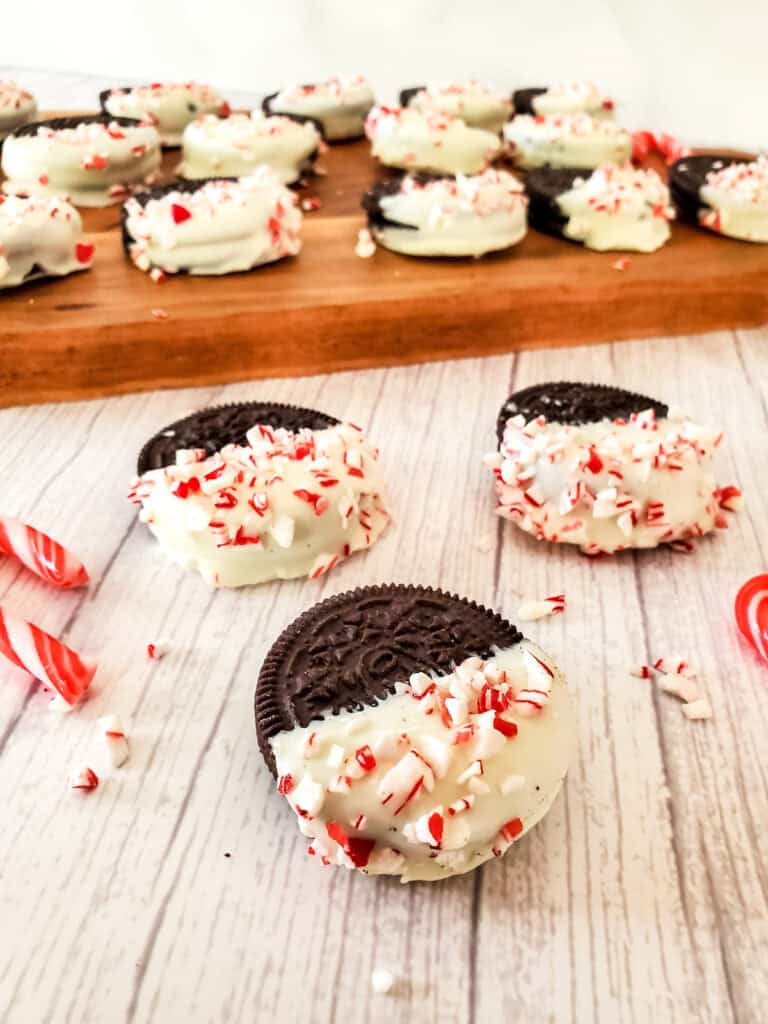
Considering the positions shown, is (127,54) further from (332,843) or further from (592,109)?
(332,843)

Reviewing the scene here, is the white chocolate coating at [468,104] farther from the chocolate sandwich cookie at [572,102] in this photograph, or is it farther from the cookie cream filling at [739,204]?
the cookie cream filling at [739,204]

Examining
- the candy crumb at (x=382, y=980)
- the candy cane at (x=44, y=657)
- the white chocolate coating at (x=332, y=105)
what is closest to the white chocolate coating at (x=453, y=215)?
the white chocolate coating at (x=332, y=105)

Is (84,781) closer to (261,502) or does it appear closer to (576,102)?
(261,502)

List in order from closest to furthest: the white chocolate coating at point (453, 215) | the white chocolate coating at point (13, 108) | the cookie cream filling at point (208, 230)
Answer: the cookie cream filling at point (208, 230)
the white chocolate coating at point (453, 215)
the white chocolate coating at point (13, 108)

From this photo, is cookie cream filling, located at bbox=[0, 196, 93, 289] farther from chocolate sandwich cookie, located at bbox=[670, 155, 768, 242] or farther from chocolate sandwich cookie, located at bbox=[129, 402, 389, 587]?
chocolate sandwich cookie, located at bbox=[670, 155, 768, 242]

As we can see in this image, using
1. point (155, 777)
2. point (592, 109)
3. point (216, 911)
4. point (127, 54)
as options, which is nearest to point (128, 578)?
point (155, 777)

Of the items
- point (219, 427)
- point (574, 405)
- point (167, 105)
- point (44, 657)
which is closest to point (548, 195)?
point (574, 405)
